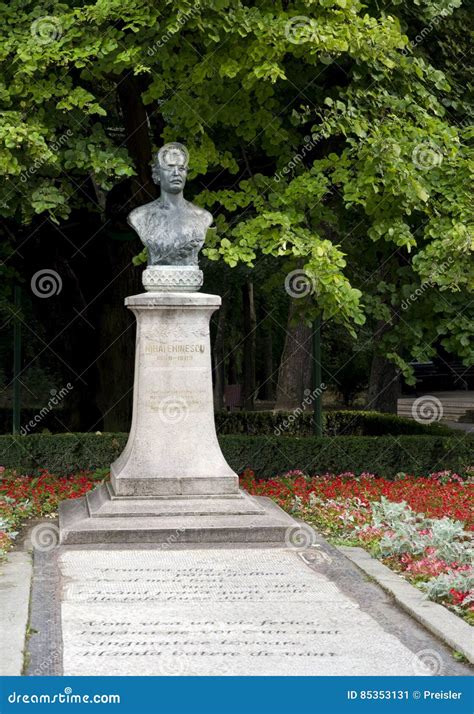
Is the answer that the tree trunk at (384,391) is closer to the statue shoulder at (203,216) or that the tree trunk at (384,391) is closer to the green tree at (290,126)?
the green tree at (290,126)

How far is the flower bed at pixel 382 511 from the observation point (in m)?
8.50

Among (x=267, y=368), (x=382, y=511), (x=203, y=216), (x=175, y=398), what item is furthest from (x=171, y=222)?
(x=267, y=368)

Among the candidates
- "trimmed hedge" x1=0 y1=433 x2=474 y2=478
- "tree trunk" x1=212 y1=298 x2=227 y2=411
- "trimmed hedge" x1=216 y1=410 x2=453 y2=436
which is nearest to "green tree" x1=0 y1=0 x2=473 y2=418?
"trimmed hedge" x1=0 y1=433 x2=474 y2=478

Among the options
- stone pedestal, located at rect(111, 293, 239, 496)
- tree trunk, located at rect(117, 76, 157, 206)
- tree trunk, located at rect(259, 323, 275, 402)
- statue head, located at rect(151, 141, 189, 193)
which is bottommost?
tree trunk, located at rect(259, 323, 275, 402)

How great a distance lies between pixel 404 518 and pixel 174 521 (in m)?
2.20

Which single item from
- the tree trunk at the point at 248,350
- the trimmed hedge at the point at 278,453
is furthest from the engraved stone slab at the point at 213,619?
the tree trunk at the point at 248,350

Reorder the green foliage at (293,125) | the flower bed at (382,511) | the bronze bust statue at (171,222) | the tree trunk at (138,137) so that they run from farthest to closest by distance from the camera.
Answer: the tree trunk at (138,137)
the green foliage at (293,125)
the bronze bust statue at (171,222)
the flower bed at (382,511)

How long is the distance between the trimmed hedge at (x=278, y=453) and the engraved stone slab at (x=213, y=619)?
456cm

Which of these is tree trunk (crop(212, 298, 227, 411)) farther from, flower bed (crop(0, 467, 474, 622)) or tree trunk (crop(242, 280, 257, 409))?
flower bed (crop(0, 467, 474, 622))

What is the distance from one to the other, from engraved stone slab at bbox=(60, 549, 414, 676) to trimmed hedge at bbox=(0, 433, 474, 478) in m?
4.56

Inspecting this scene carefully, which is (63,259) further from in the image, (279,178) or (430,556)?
(430,556)

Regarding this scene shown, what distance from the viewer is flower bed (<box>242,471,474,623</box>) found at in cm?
829

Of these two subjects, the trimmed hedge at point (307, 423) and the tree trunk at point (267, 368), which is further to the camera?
the tree trunk at point (267, 368)

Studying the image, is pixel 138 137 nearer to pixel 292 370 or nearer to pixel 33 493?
pixel 33 493
